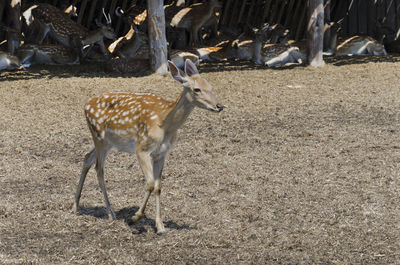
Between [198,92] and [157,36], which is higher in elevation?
[198,92]

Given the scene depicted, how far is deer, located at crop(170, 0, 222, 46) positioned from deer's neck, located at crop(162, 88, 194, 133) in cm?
766

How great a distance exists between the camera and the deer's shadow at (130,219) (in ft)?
15.9

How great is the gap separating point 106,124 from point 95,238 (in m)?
0.85

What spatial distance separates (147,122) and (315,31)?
23.3 ft

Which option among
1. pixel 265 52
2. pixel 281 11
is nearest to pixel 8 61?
pixel 265 52

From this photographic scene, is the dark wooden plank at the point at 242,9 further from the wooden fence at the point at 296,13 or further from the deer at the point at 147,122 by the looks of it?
the deer at the point at 147,122

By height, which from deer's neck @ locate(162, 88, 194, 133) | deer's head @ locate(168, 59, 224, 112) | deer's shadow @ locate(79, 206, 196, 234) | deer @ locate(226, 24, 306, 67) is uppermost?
deer's head @ locate(168, 59, 224, 112)

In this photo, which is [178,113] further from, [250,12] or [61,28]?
[250,12]

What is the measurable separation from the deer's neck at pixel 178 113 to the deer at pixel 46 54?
269 inches

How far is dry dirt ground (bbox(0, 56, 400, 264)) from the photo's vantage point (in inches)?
176

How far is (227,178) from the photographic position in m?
6.08

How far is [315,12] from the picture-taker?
1127 centimetres

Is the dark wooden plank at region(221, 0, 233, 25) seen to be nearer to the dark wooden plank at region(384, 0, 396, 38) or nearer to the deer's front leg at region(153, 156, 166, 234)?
the dark wooden plank at region(384, 0, 396, 38)

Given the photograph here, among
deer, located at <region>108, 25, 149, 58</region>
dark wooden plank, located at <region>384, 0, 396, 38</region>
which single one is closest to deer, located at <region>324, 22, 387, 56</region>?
dark wooden plank, located at <region>384, 0, 396, 38</region>
